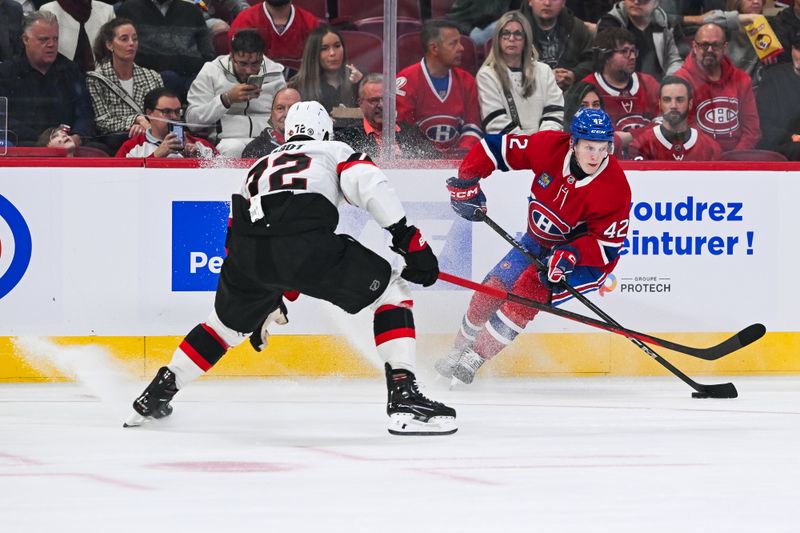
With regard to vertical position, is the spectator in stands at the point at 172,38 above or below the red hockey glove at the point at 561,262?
above

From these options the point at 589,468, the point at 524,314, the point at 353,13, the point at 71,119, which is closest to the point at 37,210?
the point at 71,119

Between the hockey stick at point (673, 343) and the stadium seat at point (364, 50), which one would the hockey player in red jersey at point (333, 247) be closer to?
the hockey stick at point (673, 343)

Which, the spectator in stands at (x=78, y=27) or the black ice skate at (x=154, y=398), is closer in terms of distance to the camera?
the black ice skate at (x=154, y=398)

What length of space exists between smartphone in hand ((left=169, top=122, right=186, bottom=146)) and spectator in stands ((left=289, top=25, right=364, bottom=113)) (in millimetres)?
491

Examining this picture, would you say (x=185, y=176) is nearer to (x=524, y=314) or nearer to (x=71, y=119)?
(x=71, y=119)

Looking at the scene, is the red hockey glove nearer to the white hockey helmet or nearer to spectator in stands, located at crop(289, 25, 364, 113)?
spectator in stands, located at crop(289, 25, 364, 113)

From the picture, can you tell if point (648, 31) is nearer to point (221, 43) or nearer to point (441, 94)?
point (441, 94)

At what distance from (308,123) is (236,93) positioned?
1.49 metres

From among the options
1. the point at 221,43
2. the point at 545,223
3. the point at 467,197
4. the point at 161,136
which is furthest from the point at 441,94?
the point at 161,136

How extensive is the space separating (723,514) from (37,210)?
343 centimetres

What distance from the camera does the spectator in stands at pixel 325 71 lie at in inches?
220

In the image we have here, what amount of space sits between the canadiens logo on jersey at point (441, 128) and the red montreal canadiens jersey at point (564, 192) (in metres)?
0.40

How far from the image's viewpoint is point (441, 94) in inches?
227

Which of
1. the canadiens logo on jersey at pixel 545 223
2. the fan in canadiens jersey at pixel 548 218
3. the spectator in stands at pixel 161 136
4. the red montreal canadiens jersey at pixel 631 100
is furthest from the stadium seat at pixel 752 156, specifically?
the spectator in stands at pixel 161 136
